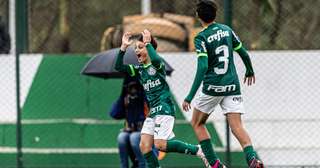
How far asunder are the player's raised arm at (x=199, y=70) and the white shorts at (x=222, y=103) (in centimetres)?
43

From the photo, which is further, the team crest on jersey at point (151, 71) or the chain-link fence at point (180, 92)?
the chain-link fence at point (180, 92)

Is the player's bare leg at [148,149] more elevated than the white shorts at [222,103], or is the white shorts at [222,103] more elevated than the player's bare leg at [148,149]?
the white shorts at [222,103]

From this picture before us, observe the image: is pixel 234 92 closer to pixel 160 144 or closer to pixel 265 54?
pixel 160 144

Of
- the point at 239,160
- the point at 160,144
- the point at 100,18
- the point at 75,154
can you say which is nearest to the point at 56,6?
the point at 100,18

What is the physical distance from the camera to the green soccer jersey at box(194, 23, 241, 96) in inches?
508

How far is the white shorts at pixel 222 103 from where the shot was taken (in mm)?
13031

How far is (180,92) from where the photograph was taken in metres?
16.2

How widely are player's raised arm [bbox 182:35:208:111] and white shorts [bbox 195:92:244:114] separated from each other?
430mm

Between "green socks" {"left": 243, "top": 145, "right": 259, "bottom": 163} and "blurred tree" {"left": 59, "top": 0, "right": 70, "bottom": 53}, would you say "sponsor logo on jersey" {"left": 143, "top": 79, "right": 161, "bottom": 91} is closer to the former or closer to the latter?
"green socks" {"left": 243, "top": 145, "right": 259, "bottom": 163}

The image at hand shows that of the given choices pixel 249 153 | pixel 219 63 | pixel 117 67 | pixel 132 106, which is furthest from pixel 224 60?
pixel 132 106

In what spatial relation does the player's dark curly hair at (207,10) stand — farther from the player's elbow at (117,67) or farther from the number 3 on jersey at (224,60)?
the player's elbow at (117,67)

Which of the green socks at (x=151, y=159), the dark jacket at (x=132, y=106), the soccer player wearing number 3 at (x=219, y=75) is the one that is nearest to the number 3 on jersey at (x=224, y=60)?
the soccer player wearing number 3 at (x=219, y=75)

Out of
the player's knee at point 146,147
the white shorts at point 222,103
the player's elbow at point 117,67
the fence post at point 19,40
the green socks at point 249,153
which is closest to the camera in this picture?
the green socks at point 249,153

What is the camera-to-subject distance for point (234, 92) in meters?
13.0
